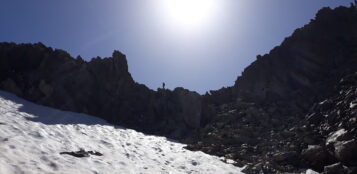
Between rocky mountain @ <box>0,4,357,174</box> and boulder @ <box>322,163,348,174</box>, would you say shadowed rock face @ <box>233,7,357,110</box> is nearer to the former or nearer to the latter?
rocky mountain @ <box>0,4,357,174</box>

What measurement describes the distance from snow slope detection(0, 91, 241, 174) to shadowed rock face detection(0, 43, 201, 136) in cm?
780

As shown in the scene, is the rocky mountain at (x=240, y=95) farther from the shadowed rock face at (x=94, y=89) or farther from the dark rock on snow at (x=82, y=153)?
the dark rock on snow at (x=82, y=153)

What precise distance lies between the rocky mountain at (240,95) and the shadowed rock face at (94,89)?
111 millimetres

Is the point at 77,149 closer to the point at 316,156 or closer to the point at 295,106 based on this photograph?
the point at 316,156

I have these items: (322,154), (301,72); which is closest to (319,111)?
(322,154)

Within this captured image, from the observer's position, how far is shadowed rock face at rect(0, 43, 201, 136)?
34.1 meters

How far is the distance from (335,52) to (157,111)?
24101 mm

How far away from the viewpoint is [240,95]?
40.9 meters

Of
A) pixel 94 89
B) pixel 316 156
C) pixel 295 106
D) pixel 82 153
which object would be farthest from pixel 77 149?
pixel 295 106

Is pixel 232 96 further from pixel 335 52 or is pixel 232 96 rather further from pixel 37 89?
pixel 37 89

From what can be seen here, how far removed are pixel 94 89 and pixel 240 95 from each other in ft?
59.9

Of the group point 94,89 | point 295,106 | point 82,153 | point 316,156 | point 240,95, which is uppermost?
point 240,95

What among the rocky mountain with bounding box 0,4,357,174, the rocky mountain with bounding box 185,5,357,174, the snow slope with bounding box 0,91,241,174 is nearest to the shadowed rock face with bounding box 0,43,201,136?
the rocky mountain with bounding box 0,4,357,174

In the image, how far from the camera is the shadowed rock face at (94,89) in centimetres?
3409
